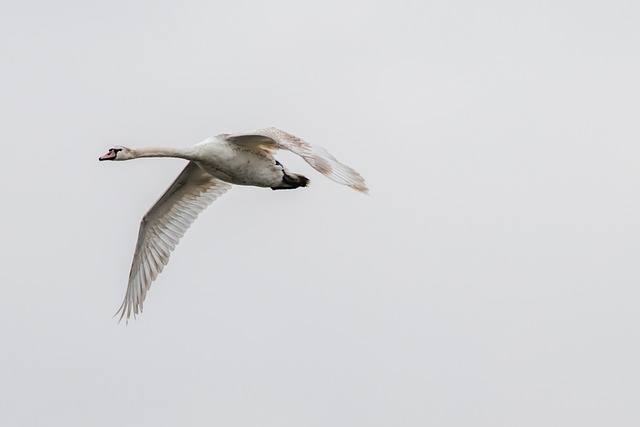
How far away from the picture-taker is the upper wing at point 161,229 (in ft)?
93.4

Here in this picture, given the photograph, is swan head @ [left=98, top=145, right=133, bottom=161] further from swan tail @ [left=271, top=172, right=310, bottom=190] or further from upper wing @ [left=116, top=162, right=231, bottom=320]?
upper wing @ [left=116, top=162, right=231, bottom=320]

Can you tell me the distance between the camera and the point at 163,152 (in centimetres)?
2497

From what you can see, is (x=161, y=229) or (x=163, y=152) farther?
(x=161, y=229)

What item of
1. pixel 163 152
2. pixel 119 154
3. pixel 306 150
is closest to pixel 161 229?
pixel 119 154

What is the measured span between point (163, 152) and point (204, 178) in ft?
10.7

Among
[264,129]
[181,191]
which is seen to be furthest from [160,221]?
[264,129]

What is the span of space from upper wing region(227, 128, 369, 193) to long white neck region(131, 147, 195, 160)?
2.54 feet

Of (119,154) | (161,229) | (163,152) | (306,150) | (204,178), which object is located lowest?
(161,229)

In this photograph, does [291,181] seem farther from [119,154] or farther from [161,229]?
[161,229]

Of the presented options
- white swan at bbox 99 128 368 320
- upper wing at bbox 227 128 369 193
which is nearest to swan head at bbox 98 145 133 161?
white swan at bbox 99 128 368 320

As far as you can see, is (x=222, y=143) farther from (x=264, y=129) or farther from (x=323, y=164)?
(x=323, y=164)

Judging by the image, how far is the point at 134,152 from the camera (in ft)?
83.2

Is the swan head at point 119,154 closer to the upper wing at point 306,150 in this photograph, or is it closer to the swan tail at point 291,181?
the upper wing at point 306,150

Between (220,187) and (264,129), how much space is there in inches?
185
